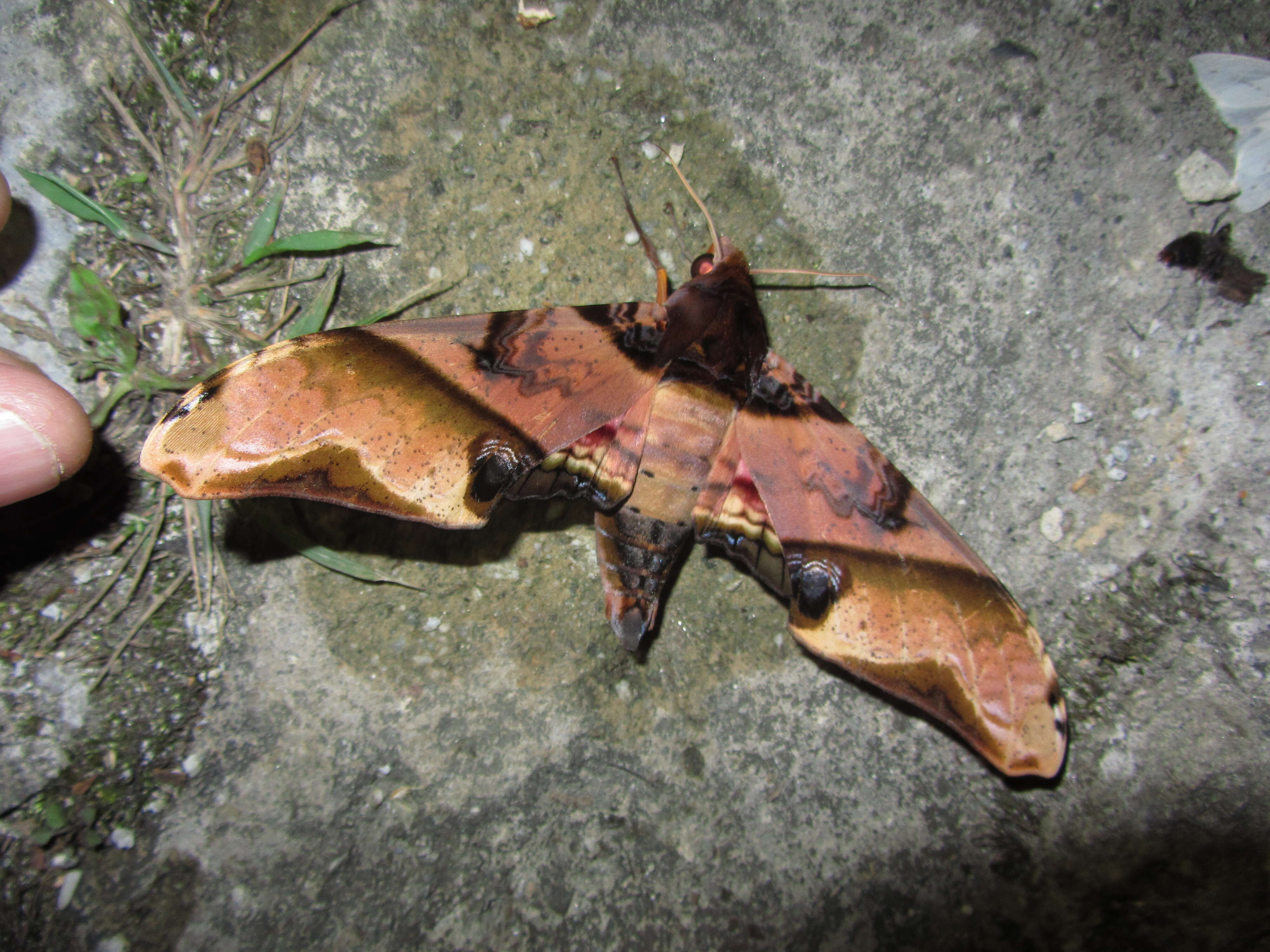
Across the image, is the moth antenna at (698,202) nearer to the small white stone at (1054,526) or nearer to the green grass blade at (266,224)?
the green grass blade at (266,224)

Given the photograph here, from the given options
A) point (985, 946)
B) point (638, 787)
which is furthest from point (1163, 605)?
point (638, 787)

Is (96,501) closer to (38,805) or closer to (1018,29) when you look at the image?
(38,805)

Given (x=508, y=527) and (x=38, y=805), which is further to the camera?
(x=508, y=527)

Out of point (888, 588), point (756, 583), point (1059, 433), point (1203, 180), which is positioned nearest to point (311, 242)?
point (756, 583)

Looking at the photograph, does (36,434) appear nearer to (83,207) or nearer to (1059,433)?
(83,207)

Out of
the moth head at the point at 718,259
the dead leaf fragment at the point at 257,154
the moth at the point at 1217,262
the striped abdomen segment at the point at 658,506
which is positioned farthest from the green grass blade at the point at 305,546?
the moth at the point at 1217,262

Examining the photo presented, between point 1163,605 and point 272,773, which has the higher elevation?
point 272,773
